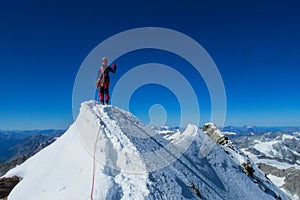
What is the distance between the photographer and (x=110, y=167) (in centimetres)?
1419

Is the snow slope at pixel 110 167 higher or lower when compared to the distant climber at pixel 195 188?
higher

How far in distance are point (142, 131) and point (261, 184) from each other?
1950 cm

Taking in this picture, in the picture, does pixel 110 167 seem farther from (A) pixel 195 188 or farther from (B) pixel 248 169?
(B) pixel 248 169

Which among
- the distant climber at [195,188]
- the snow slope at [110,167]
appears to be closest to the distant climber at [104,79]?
the snow slope at [110,167]

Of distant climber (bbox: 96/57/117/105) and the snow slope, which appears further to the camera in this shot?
distant climber (bbox: 96/57/117/105)

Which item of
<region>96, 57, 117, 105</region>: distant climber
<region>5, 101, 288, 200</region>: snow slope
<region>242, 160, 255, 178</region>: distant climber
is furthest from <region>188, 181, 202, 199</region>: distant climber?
<region>242, 160, 255, 178</region>: distant climber

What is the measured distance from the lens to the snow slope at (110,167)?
1305 cm

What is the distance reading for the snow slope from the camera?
13047mm

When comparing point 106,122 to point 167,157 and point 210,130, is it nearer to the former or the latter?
point 167,157

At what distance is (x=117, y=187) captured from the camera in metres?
12.9

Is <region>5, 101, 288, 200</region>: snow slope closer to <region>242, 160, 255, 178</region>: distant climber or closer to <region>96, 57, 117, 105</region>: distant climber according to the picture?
<region>96, 57, 117, 105</region>: distant climber

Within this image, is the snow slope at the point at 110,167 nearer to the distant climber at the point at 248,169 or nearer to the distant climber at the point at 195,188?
the distant climber at the point at 195,188

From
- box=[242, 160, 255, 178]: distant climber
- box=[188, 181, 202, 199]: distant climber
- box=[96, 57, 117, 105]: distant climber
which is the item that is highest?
box=[96, 57, 117, 105]: distant climber

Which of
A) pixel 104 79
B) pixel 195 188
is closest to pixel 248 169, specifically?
pixel 195 188
